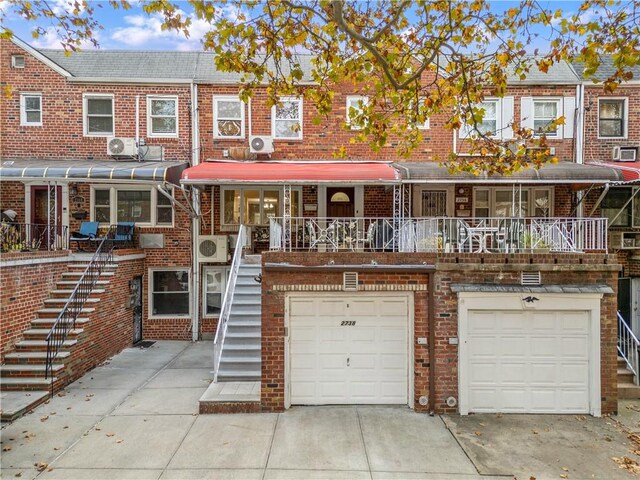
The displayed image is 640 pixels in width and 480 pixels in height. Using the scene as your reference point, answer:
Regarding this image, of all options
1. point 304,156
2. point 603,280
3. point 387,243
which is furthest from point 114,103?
point 603,280

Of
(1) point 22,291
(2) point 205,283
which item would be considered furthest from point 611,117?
(1) point 22,291

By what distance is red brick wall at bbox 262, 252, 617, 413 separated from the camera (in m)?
6.93

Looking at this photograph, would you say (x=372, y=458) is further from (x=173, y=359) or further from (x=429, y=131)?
(x=429, y=131)

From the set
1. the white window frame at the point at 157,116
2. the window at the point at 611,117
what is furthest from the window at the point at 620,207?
the white window frame at the point at 157,116

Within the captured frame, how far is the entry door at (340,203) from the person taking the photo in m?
11.5

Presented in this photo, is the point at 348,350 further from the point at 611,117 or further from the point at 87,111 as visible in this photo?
the point at 611,117

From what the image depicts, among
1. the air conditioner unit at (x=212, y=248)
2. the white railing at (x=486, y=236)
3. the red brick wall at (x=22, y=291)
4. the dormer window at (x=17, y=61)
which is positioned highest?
the dormer window at (x=17, y=61)

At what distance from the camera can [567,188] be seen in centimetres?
1116

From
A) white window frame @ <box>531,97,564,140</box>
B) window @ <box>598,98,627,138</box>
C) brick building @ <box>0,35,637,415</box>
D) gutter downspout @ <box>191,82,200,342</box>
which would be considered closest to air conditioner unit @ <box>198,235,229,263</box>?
brick building @ <box>0,35,637,415</box>

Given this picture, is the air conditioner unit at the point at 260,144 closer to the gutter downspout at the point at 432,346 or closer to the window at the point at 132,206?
the window at the point at 132,206

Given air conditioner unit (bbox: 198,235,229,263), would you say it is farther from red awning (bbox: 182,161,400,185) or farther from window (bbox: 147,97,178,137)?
window (bbox: 147,97,178,137)

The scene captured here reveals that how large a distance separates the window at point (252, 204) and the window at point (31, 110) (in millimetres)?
6449

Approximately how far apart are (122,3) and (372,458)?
26.4ft

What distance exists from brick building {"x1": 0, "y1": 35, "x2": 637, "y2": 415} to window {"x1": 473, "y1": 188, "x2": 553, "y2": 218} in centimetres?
6
